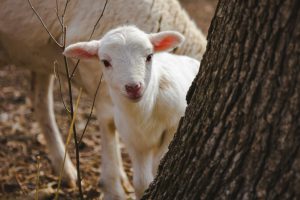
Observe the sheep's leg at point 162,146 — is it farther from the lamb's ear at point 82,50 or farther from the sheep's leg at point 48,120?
the sheep's leg at point 48,120

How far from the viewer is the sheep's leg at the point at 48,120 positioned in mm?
6512

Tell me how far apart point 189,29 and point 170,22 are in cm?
26

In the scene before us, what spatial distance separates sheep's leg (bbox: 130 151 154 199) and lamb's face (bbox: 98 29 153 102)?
608mm

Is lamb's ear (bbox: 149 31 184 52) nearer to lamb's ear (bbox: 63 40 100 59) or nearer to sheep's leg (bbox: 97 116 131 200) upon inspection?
lamb's ear (bbox: 63 40 100 59)

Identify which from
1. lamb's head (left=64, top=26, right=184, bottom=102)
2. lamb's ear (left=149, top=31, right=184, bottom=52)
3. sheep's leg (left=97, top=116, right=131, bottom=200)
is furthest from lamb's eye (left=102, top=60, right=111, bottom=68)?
sheep's leg (left=97, top=116, right=131, bottom=200)

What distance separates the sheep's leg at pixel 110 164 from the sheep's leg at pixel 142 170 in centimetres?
95

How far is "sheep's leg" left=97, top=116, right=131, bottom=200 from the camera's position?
5.70 meters

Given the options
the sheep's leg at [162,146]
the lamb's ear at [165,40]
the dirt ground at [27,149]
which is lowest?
the dirt ground at [27,149]

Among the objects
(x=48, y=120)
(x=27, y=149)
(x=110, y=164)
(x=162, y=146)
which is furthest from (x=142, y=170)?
(x=27, y=149)

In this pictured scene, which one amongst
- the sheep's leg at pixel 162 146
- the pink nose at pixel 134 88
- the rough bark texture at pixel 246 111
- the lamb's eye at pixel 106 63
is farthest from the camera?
the sheep's leg at pixel 162 146

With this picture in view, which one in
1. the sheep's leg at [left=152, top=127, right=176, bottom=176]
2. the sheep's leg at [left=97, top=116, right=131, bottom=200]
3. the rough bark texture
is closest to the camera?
the rough bark texture

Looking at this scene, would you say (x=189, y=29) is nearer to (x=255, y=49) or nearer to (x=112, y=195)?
(x=112, y=195)

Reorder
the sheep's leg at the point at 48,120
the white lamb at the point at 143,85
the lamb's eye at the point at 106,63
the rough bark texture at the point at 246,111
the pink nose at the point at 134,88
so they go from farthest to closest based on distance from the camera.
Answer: the sheep's leg at the point at 48,120 < the lamb's eye at the point at 106,63 < the white lamb at the point at 143,85 < the pink nose at the point at 134,88 < the rough bark texture at the point at 246,111

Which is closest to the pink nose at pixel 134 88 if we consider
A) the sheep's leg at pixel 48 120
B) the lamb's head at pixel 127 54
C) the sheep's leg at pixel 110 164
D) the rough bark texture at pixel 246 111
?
the lamb's head at pixel 127 54
